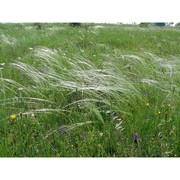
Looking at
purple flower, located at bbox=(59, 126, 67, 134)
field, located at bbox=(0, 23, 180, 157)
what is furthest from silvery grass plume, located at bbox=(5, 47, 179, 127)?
purple flower, located at bbox=(59, 126, 67, 134)

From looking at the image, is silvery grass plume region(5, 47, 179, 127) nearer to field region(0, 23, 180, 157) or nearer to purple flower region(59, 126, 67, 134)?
field region(0, 23, 180, 157)

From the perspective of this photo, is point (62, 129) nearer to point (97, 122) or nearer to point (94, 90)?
point (97, 122)

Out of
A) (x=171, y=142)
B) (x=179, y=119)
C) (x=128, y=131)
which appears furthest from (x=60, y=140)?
(x=179, y=119)

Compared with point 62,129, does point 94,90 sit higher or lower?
higher

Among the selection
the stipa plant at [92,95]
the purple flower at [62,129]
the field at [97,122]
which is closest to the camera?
the field at [97,122]

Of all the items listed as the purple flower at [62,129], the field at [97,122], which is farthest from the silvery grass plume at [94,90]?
the purple flower at [62,129]

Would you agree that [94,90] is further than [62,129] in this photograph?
Yes

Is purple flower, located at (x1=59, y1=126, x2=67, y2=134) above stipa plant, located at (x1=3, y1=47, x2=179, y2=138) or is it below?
below

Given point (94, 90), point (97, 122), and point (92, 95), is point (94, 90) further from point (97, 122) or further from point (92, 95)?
point (97, 122)

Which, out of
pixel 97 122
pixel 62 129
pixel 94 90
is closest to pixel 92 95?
pixel 94 90

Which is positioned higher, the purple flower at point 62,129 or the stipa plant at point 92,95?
the stipa plant at point 92,95

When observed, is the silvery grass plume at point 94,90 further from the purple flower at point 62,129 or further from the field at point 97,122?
the purple flower at point 62,129

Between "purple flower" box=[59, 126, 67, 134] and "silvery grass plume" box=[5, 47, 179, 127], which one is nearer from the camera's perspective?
"purple flower" box=[59, 126, 67, 134]

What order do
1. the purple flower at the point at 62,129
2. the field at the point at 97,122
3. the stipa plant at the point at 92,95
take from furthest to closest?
1. the stipa plant at the point at 92,95
2. the purple flower at the point at 62,129
3. the field at the point at 97,122
